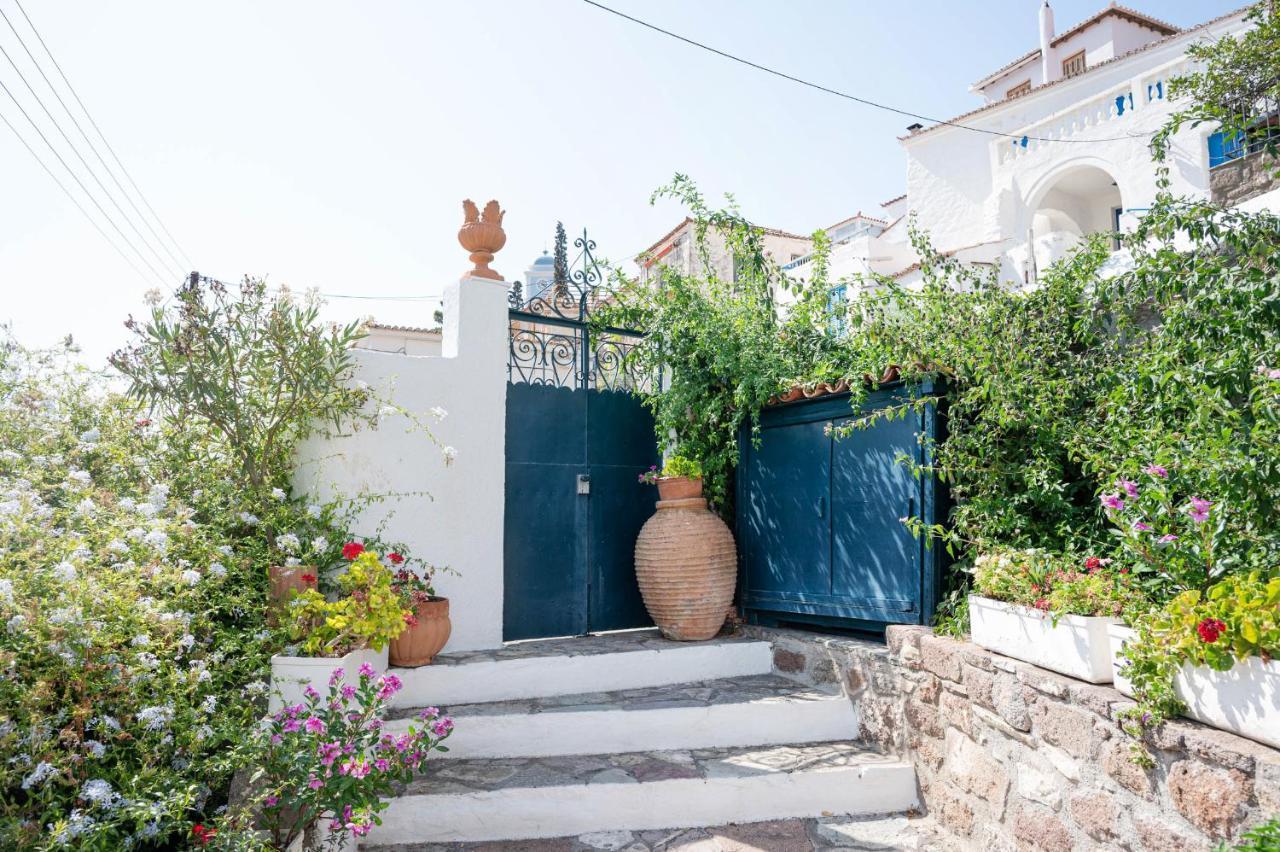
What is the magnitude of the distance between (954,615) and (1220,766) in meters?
1.76

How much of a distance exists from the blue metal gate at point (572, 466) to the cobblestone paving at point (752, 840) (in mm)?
2043

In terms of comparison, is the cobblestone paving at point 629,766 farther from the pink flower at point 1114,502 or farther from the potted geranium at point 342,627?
the pink flower at point 1114,502

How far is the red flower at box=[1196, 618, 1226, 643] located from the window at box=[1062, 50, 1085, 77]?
21344mm

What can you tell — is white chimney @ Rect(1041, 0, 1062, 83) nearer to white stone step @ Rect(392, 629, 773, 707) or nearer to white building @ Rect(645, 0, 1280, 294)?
white building @ Rect(645, 0, 1280, 294)

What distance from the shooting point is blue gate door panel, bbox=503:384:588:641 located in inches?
217

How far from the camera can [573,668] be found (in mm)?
4828

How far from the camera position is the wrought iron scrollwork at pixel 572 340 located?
5723mm

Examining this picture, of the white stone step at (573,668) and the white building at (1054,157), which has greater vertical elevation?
the white building at (1054,157)

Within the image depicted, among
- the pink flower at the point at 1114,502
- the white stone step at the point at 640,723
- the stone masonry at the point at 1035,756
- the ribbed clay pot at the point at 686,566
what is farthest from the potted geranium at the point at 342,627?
the pink flower at the point at 1114,502

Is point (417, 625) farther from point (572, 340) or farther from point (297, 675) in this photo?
point (572, 340)

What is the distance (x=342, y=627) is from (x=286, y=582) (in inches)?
16.9

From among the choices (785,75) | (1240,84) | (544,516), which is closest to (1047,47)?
(785,75)

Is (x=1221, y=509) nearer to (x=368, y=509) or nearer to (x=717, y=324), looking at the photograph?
(x=717, y=324)

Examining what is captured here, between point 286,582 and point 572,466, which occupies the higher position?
point 572,466
